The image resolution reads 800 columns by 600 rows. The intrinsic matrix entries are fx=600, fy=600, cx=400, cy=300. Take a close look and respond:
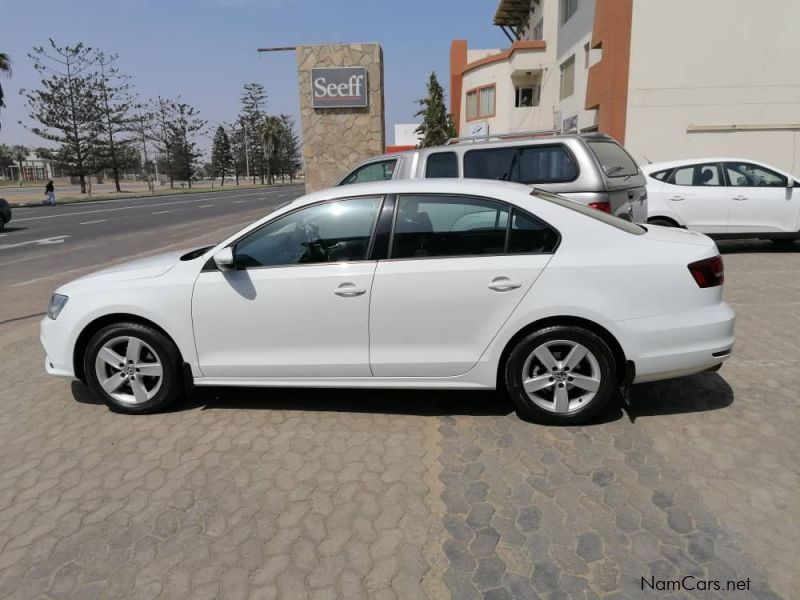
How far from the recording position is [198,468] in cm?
347

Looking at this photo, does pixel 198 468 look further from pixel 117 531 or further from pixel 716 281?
pixel 716 281

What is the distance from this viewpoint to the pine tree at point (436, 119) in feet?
161

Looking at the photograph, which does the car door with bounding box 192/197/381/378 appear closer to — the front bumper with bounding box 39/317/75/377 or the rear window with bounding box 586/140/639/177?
the front bumper with bounding box 39/317/75/377

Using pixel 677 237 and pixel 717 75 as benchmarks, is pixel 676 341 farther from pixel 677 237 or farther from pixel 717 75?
pixel 717 75

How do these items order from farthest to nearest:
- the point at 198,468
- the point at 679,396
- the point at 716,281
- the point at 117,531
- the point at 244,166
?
1. the point at 244,166
2. the point at 679,396
3. the point at 716,281
4. the point at 198,468
5. the point at 117,531

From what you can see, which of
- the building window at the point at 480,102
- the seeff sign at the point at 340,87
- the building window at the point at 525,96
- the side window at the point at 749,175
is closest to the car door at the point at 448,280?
the side window at the point at 749,175

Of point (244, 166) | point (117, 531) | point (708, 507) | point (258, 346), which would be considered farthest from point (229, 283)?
point (244, 166)

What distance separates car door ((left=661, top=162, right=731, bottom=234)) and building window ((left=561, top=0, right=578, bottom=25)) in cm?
1721

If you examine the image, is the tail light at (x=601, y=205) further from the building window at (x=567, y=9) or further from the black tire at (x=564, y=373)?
the building window at (x=567, y=9)

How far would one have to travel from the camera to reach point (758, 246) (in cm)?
1133

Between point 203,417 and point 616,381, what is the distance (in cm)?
277

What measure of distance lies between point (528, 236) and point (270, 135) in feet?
312

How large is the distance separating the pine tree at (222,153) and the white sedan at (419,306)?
9175 cm

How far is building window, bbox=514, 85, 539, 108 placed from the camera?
35062 mm
